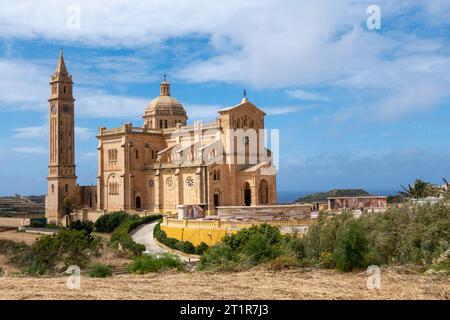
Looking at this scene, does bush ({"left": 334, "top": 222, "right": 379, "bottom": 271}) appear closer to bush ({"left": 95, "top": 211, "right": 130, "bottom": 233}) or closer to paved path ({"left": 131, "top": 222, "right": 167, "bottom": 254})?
paved path ({"left": 131, "top": 222, "right": 167, "bottom": 254})

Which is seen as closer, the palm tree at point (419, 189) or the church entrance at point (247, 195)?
the palm tree at point (419, 189)

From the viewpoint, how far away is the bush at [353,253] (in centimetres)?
1212

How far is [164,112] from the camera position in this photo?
Answer: 5872 centimetres

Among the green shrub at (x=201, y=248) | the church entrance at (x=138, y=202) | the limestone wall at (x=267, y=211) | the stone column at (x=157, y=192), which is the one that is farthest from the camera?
the church entrance at (x=138, y=202)

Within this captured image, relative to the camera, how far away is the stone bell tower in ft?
184

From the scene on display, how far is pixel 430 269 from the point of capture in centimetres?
1155

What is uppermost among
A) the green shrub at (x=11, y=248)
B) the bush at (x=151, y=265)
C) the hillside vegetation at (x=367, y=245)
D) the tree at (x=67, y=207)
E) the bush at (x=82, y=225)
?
the tree at (x=67, y=207)

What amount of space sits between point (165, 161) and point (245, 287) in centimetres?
4302

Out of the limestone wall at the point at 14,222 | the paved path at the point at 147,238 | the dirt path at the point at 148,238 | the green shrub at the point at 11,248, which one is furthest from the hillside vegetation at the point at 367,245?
the limestone wall at the point at 14,222

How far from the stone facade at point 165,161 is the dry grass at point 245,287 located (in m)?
32.7

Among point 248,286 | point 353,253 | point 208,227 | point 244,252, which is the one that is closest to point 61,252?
point 208,227

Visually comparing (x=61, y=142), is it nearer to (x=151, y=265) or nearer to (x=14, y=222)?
(x=14, y=222)

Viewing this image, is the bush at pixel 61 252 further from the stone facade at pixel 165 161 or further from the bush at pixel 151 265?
the stone facade at pixel 165 161

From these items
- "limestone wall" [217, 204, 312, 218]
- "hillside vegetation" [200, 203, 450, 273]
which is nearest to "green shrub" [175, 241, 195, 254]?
"limestone wall" [217, 204, 312, 218]
